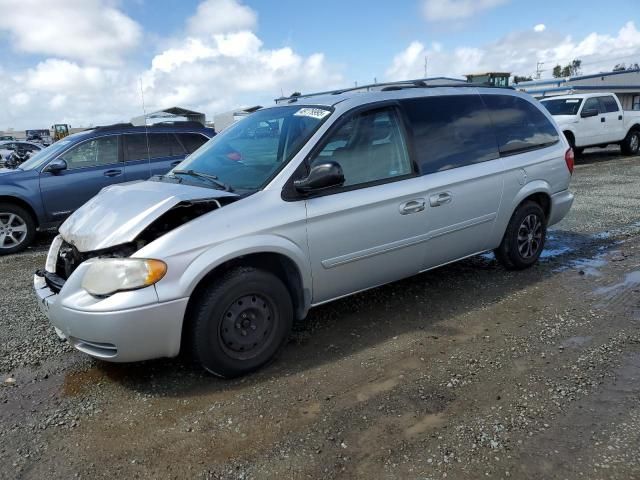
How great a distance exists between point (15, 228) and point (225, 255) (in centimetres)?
574

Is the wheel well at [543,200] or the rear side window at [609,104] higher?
the rear side window at [609,104]

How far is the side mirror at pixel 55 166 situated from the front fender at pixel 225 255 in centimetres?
557

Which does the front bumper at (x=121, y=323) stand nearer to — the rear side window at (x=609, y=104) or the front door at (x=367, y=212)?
the front door at (x=367, y=212)

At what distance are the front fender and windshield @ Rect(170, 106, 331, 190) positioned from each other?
0.43m

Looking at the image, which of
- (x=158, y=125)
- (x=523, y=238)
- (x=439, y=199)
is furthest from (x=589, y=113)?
(x=439, y=199)

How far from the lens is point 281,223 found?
3.35 metres

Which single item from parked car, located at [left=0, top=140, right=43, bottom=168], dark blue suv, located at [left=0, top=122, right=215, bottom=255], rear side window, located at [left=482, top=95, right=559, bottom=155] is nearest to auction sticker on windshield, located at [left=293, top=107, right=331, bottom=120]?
rear side window, located at [left=482, top=95, right=559, bottom=155]

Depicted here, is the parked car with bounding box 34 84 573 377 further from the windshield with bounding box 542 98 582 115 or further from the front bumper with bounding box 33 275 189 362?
the windshield with bounding box 542 98 582 115

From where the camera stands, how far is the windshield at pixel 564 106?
14.8 m

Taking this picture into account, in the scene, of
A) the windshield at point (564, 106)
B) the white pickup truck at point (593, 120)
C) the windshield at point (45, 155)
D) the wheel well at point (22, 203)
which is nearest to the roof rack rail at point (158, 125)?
the windshield at point (45, 155)

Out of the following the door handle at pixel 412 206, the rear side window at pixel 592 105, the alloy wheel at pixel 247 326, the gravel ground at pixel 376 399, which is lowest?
the gravel ground at pixel 376 399

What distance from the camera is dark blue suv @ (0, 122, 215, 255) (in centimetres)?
736

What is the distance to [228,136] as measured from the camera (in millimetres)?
4355

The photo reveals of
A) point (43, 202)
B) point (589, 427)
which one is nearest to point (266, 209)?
point (589, 427)
